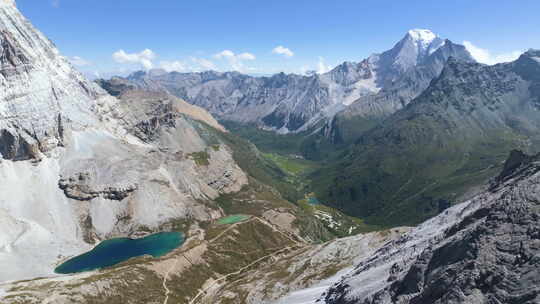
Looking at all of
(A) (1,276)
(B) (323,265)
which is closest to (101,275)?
(A) (1,276)

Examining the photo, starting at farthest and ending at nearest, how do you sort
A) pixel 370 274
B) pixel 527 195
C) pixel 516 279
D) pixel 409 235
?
pixel 409 235 → pixel 370 274 → pixel 527 195 → pixel 516 279

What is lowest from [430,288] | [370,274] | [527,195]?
[370,274]

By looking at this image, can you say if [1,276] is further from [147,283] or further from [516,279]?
[516,279]

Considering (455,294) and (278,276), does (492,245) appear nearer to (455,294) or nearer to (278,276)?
(455,294)

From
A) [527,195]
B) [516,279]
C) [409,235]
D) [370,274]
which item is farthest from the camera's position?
[409,235]

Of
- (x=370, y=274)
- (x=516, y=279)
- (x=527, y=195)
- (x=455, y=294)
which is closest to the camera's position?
(x=516, y=279)

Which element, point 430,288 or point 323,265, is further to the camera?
point 323,265

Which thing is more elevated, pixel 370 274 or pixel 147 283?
pixel 370 274

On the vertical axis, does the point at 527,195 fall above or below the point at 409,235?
above

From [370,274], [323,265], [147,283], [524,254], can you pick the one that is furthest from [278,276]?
[524,254]
